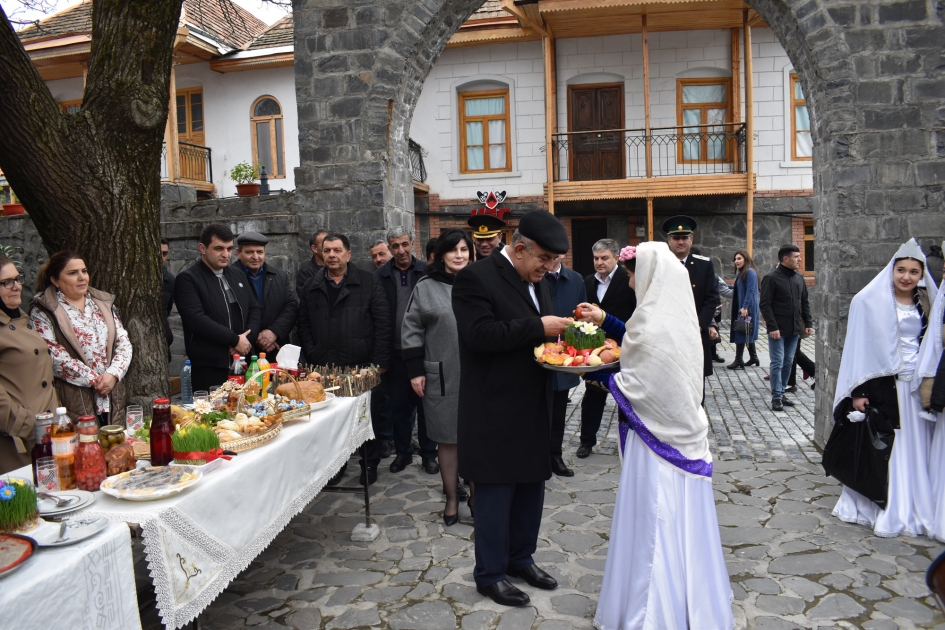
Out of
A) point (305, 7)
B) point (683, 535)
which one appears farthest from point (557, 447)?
point (305, 7)

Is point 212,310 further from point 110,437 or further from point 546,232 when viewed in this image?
point 546,232

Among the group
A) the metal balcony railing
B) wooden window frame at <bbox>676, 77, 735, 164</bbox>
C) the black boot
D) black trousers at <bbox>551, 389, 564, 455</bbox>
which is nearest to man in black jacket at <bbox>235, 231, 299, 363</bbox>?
black trousers at <bbox>551, 389, 564, 455</bbox>

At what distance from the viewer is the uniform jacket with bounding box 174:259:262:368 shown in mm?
5363

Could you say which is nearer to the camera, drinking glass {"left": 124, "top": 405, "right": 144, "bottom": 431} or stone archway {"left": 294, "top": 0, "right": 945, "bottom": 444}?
drinking glass {"left": 124, "top": 405, "right": 144, "bottom": 431}

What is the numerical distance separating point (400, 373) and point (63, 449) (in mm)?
3363

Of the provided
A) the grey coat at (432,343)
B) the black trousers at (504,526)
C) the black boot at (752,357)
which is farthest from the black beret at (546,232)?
the black boot at (752,357)

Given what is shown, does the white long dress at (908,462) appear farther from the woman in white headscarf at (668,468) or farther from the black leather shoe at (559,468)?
the black leather shoe at (559,468)

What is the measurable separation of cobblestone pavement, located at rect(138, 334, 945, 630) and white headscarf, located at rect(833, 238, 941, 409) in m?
1.06

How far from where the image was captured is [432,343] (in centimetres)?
499

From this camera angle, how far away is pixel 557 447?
19.4ft

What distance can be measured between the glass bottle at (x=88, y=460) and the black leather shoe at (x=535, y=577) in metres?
2.18

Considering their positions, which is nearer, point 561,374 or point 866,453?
point 866,453

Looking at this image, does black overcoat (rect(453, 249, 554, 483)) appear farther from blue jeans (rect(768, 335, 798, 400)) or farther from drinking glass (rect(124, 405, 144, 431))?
blue jeans (rect(768, 335, 798, 400))

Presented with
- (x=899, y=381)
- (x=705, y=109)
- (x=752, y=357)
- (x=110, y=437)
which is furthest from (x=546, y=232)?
(x=705, y=109)
